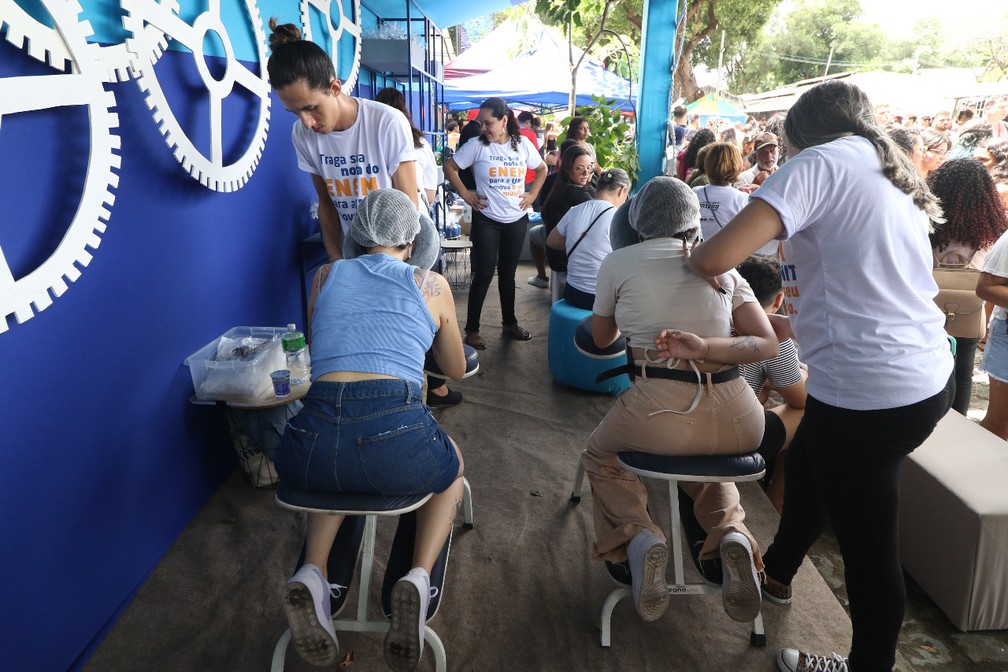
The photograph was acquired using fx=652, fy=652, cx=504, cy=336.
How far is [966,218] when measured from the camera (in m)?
2.92

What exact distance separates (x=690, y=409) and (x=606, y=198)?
208 centimetres

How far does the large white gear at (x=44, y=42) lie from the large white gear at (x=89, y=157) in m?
0.02

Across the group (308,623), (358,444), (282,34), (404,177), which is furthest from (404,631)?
(282,34)

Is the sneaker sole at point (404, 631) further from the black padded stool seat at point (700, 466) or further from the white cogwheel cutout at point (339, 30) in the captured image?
the white cogwheel cutout at point (339, 30)

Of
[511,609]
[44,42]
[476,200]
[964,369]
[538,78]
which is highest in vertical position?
[538,78]

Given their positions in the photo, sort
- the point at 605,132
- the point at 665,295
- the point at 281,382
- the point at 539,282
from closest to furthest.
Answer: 1. the point at 665,295
2. the point at 281,382
3. the point at 605,132
4. the point at 539,282

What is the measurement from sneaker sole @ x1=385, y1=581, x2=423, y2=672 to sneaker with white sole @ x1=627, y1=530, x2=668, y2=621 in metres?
0.62

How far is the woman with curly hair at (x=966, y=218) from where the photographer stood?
2900 millimetres

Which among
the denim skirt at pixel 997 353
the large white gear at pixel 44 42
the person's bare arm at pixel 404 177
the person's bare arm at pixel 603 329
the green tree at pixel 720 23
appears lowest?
the denim skirt at pixel 997 353

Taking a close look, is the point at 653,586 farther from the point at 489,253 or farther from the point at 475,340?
the point at 489,253

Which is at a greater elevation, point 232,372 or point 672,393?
point 672,393

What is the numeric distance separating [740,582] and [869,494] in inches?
18.3

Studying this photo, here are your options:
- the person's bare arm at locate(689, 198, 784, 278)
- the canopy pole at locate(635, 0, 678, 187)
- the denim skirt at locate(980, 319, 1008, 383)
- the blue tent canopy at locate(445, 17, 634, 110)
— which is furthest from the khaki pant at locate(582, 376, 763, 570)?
the blue tent canopy at locate(445, 17, 634, 110)

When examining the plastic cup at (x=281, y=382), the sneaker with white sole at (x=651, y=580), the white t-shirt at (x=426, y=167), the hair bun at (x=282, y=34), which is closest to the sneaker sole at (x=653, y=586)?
the sneaker with white sole at (x=651, y=580)
